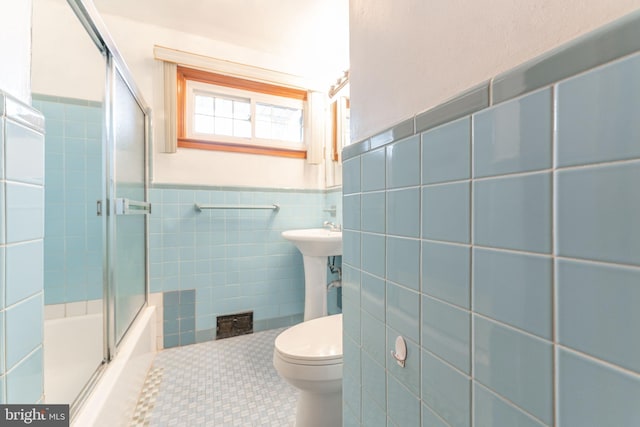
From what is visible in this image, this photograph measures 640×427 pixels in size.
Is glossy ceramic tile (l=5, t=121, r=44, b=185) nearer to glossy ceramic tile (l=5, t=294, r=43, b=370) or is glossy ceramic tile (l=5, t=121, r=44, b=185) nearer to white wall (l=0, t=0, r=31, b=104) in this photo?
white wall (l=0, t=0, r=31, b=104)

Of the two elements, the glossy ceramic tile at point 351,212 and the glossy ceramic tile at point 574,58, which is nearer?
the glossy ceramic tile at point 574,58

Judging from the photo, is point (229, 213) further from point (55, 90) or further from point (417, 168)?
point (417, 168)

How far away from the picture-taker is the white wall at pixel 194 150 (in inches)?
68.1

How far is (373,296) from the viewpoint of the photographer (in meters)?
0.64

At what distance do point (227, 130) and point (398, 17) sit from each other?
170 cm

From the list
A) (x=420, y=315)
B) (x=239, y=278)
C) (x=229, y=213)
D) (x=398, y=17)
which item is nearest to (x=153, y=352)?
(x=239, y=278)

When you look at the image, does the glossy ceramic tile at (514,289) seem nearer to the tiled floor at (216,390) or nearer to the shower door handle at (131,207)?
the tiled floor at (216,390)

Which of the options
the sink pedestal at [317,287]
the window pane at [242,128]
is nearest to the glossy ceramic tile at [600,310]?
the sink pedestal at [317,287]

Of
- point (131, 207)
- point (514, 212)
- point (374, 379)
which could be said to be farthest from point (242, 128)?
point (514, 212)

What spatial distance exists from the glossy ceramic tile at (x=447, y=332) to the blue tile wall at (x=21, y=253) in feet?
2.46

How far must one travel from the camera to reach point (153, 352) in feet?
5.51

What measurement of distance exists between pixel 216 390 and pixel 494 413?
55.1 inches

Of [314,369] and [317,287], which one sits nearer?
[314,369]

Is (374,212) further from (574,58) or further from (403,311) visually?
(574,58)
